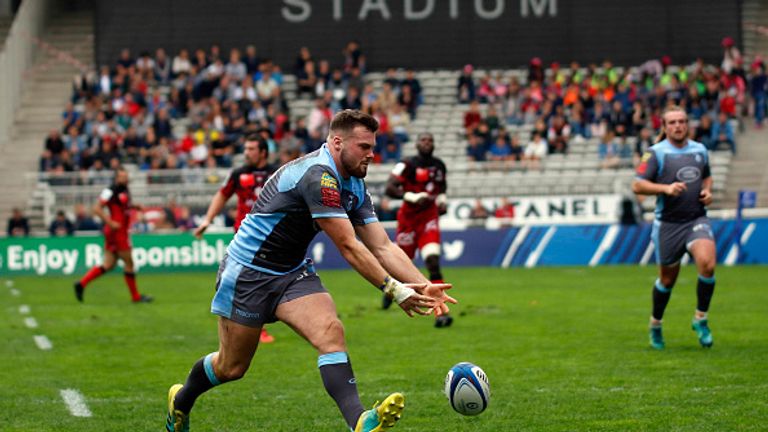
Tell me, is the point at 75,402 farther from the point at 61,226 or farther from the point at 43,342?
the point at 61,226

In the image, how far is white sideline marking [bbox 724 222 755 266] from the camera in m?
30.3

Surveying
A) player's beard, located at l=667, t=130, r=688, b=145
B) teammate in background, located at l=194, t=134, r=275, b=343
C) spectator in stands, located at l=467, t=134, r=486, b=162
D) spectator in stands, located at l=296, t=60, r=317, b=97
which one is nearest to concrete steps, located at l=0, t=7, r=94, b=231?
spectator in stands, located at l=296, t=60, r=317, b=97

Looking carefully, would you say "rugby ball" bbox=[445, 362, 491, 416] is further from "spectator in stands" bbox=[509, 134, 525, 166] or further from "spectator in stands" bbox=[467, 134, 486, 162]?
"spectator in stands" bbox=[467, 134, 486, 162]

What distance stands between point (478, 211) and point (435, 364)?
20435mm

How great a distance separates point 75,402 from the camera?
11.1 meters

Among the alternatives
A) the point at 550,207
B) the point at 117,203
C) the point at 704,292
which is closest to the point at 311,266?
the point at 704,292

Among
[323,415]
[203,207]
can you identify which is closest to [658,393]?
[323,415]

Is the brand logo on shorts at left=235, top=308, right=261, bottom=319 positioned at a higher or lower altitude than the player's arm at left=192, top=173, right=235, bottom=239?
higher

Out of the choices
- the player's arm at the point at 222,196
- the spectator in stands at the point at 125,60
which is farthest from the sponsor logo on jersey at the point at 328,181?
the spectator in stands at the point at 125,60

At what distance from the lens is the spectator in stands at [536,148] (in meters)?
35.9

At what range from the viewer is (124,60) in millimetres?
39594

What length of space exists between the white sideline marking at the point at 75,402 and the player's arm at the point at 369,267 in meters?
3.31

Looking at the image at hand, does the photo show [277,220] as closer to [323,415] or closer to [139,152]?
[323,415]

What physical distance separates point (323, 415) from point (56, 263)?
69.6ft
